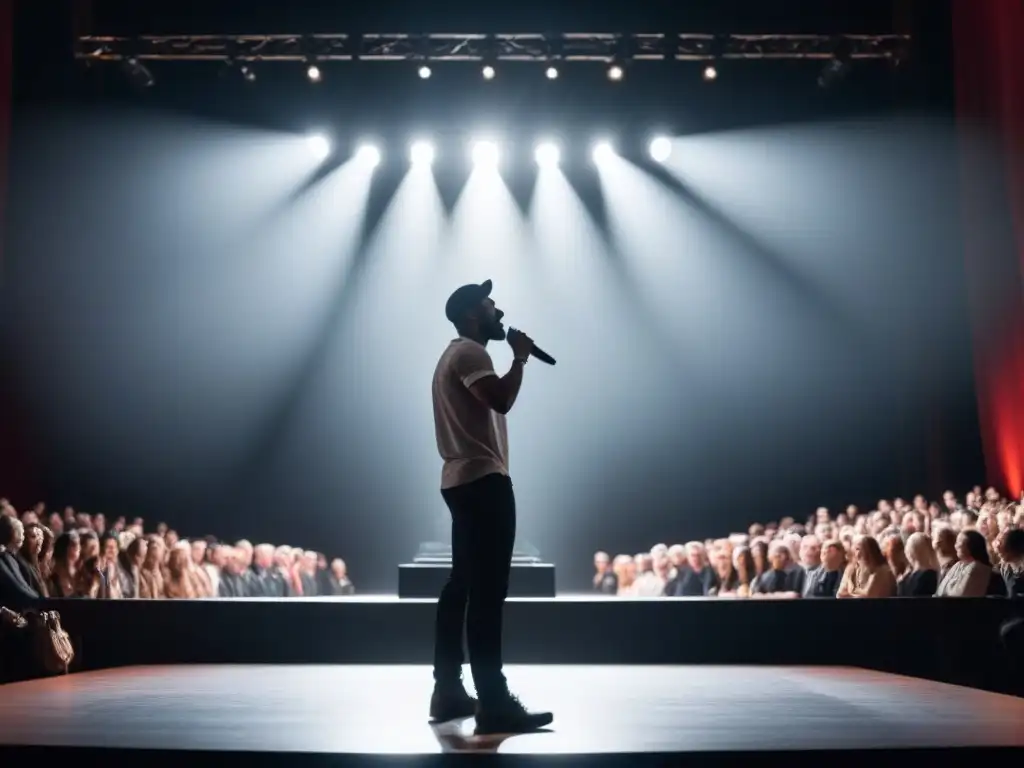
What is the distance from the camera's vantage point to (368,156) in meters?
12.8

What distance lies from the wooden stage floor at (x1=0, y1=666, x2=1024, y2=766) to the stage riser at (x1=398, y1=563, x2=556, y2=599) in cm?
191

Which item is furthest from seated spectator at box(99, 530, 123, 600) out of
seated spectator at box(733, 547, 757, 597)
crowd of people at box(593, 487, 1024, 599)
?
seated spectator at box(733, 547, 757, 597)

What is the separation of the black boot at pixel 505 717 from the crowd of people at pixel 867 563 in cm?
298

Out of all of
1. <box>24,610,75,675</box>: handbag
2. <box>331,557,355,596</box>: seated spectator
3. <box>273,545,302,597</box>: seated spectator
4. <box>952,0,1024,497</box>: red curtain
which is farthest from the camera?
<box>331,557,355,596</box>: seated spectator

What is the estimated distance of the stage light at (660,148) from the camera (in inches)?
477

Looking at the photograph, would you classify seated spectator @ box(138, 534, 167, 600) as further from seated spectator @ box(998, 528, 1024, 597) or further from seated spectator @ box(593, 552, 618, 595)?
seated spectator @ box(593, 552, 618, 595)

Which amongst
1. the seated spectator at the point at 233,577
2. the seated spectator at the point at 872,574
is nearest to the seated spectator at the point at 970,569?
the seated spectator at the point at 872,574

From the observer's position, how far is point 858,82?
37.8ft

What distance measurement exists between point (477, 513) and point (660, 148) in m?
9.88

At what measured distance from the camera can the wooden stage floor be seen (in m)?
2.52

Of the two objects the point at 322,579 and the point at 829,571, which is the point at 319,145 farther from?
the point at 829,571

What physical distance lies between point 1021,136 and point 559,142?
14.4ft

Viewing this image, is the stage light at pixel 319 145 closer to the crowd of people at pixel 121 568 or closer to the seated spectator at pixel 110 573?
the crowd of people at pixel 121 568

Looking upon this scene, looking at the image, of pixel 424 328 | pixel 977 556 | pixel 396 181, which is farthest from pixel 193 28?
pixel 977 556
